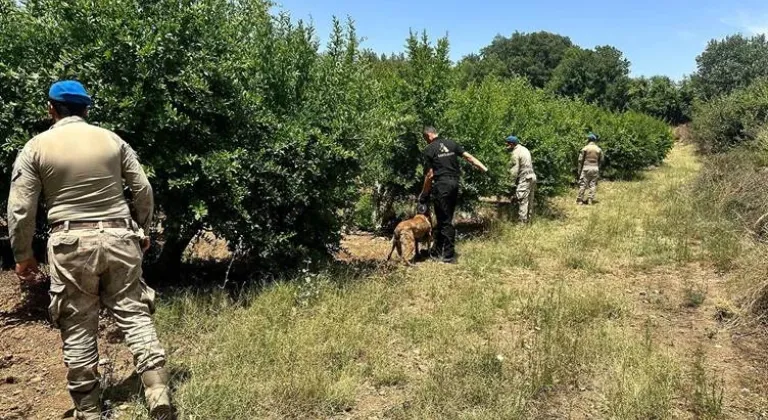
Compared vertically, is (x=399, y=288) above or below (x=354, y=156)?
below

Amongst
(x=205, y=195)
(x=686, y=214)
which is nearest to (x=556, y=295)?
(x=205, y=195)

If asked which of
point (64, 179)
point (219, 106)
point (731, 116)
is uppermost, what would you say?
point (731, 116)

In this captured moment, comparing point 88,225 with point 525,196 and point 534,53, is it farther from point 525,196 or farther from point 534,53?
point 534,53

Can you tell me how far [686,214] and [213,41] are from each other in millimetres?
8642

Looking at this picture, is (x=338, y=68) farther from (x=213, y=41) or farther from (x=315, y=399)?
(x=315, y=399)

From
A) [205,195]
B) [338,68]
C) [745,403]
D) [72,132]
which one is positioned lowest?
[745,403]

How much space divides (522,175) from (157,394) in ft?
28.2

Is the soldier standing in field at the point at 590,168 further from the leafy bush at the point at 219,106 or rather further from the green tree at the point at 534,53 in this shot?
the green tree at the point at 534,53

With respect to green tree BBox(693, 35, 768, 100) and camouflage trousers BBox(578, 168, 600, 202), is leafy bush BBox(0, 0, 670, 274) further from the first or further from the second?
green tree BBox(693, 35, 768, 100)

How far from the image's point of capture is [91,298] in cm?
330

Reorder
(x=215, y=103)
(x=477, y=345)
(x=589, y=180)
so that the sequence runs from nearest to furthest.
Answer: (x=477, y=345) → (x=215, y=103) → (x=589, y=180)

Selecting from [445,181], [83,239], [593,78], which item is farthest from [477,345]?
[593,78]

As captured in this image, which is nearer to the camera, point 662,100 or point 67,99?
point 67,99

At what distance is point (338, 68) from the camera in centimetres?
619
